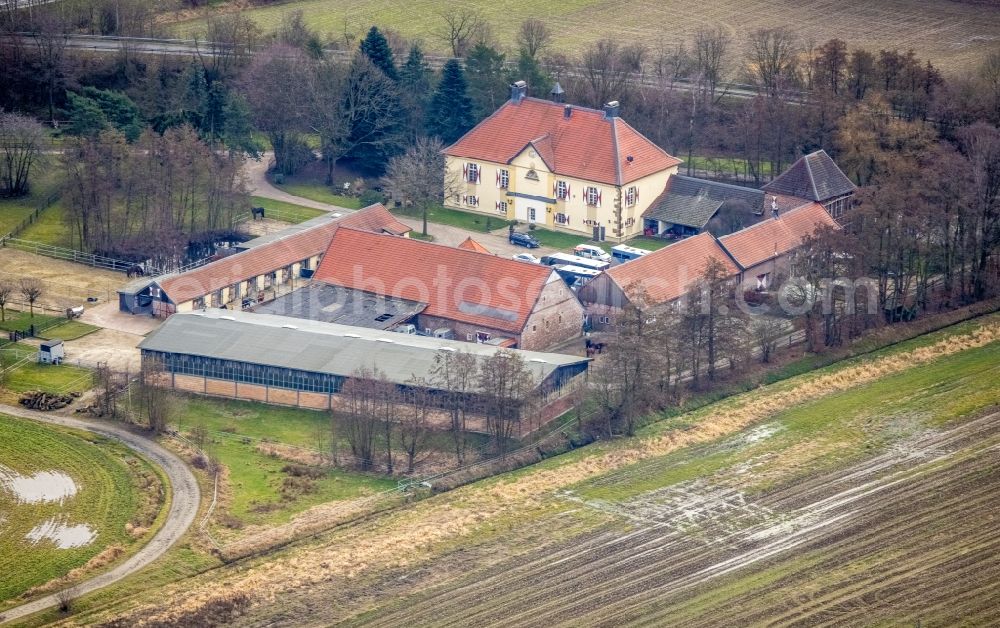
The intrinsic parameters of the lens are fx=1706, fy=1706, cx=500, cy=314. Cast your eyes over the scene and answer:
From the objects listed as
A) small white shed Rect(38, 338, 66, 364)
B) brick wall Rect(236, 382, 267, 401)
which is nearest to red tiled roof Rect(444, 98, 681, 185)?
brick wall Rect(236, 382, 267, 401)

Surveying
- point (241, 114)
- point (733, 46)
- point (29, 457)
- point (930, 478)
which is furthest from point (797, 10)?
point (29, 457)

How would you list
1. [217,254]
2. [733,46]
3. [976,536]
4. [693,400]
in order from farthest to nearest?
[733,46] < [217,254] < [693,400] < [976,536]

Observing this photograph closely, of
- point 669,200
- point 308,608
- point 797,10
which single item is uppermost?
point 797,10

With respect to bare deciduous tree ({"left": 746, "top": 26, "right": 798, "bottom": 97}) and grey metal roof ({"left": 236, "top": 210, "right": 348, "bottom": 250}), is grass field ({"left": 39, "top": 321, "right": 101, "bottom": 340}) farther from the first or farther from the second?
bare deciduous tree ({"left": 746, "top": 26, "right": 798, "bottom": 97})

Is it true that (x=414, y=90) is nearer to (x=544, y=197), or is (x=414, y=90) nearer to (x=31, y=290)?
(x=544, y=197)

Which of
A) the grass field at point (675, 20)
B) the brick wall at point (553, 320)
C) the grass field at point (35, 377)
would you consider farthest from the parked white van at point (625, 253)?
the grass field at point (675, 20)

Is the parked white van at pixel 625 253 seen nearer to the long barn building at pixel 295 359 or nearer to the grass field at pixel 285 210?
the long barn building at pixel 295 359

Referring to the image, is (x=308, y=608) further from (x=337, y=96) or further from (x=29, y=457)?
(x=337, y=96)
